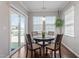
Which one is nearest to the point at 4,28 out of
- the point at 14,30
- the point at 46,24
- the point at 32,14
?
the point at 14,30

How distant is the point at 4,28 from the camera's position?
4.54 m

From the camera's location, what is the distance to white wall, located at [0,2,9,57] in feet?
14.1

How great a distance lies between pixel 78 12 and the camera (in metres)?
5.13

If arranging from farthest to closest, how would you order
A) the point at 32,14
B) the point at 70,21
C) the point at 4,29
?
the point at 32,14
the point at 70,21
the point at 4,29

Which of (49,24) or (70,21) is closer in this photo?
(70,21)

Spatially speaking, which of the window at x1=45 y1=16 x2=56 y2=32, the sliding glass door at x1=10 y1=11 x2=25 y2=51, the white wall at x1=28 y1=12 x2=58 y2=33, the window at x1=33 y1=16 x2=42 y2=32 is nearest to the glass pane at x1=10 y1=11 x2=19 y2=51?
the sliding glass door at x1=10 y1=11 x2=25 y2=51

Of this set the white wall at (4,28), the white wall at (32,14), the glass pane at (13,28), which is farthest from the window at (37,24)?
the white wall at (4,28)

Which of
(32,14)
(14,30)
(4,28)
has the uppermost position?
(32,14)

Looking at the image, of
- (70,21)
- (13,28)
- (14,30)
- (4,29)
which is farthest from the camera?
(70,21)

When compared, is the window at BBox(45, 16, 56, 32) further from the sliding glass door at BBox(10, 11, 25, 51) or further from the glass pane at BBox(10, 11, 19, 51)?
the glass pane at BBox(10, 11, 19, 51)

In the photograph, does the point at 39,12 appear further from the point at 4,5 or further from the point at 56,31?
the point at 4,5

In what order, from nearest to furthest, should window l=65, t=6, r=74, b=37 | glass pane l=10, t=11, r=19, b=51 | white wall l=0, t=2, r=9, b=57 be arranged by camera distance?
white wall l=0, t=2, r=9, b=57 → glass pane l=10, t=11, r=19, b=51 → window l=65, t=6, r=74, b=37

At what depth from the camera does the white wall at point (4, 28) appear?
429 centimetres

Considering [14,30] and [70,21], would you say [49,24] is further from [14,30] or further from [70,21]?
[14,30]
